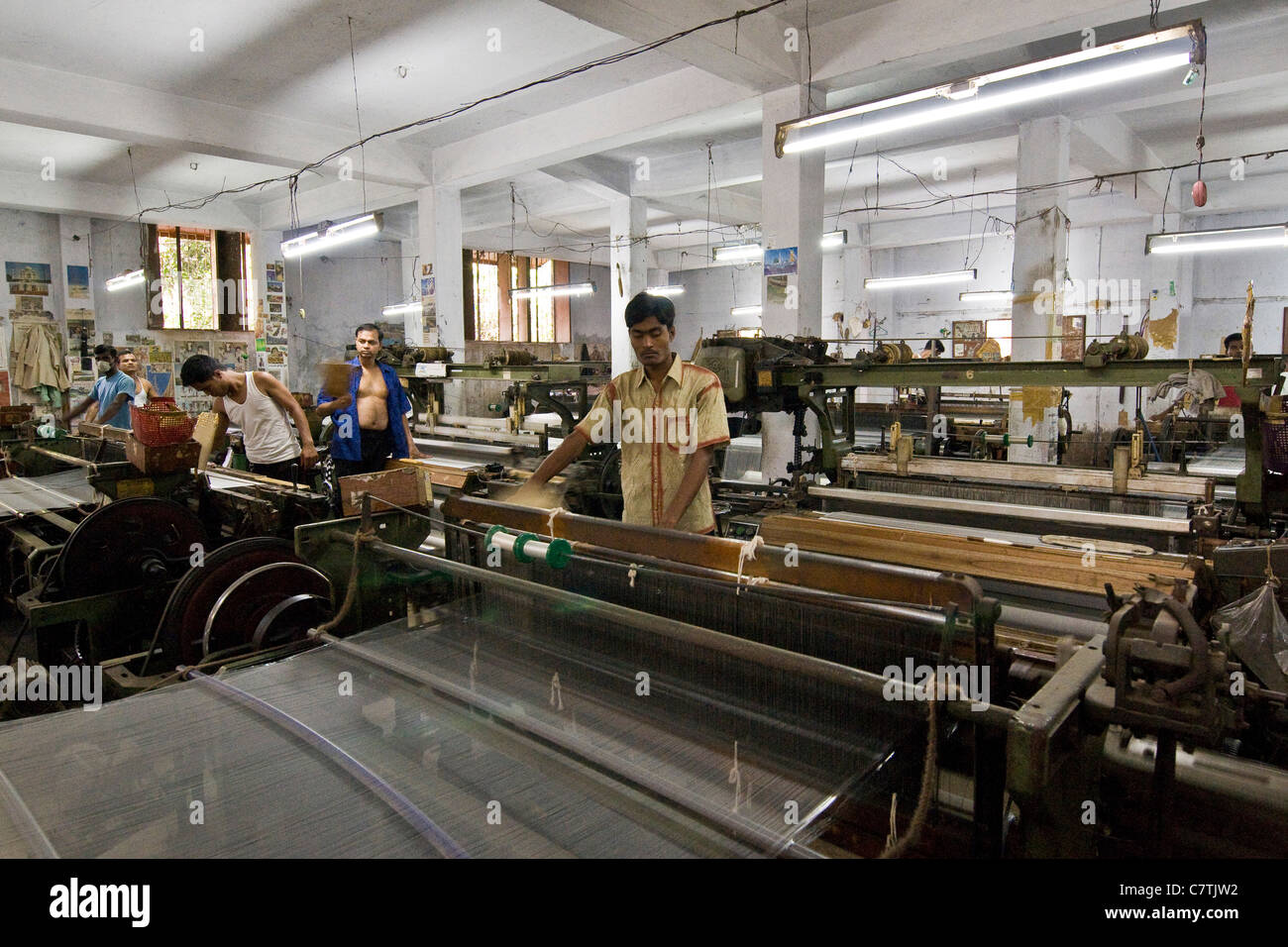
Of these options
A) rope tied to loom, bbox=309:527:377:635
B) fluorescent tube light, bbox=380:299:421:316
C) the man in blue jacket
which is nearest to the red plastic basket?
the man in blue jacket

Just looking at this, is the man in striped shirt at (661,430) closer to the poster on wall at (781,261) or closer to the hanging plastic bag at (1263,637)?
the hanging plastic bag at (1263,637)

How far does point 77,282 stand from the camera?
37.2 ft

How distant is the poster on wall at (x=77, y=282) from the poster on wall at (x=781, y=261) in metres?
10.1

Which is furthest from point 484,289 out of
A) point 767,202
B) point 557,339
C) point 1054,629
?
point 1054,629

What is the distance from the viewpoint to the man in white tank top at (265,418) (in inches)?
179

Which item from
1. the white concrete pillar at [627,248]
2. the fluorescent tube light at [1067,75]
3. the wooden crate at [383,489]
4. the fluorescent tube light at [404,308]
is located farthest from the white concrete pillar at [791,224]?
the fluorescent tube light at [404,308]

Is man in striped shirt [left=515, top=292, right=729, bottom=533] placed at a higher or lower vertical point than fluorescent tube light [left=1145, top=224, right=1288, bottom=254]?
lower

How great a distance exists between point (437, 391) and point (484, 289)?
8.13 m

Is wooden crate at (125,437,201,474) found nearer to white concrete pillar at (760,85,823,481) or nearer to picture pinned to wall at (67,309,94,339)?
white concrete pillar at (760,85,823,481)

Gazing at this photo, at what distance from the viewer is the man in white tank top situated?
4.54 m

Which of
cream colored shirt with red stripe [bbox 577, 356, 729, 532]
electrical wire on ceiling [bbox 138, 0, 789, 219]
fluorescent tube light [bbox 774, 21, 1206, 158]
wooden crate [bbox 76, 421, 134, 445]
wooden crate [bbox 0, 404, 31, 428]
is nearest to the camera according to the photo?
cream colored shirt with red stripe [bbox 577, 356, 729, 532]

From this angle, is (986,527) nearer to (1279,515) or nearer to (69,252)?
(1279,515)

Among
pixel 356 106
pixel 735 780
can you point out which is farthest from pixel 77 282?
pixel 735 780

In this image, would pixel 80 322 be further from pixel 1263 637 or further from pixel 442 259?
pixel 1263 637
